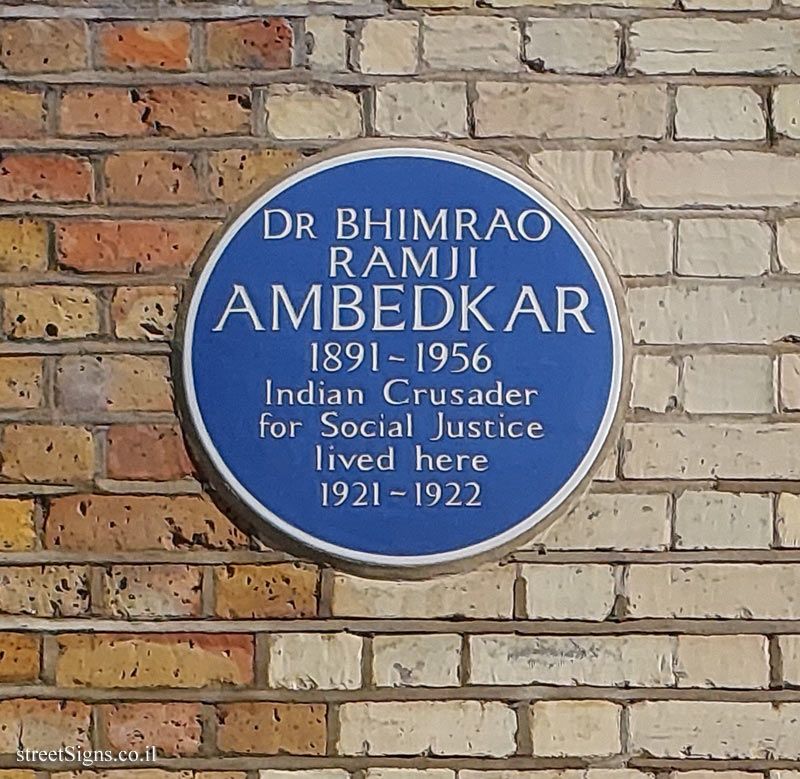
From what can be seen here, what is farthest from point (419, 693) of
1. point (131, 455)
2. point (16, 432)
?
point (16, 432)

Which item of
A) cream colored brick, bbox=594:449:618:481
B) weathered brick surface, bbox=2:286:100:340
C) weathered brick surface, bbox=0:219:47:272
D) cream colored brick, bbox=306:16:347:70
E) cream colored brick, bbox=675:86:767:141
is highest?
cream colored brick, bbox=306:16:347:70

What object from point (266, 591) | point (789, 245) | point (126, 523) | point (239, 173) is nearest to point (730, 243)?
point (789, 245)

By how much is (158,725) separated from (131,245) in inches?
25.0

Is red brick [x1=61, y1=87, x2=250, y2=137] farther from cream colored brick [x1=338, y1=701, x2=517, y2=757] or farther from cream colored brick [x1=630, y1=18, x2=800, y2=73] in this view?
cream colored brick [x1=338, y1=701, x2=517, y2=757]

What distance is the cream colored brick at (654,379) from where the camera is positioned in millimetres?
1263

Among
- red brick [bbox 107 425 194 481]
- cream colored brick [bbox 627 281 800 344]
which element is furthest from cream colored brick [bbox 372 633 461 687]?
cream colored brick [bbox 627 281 800 344]

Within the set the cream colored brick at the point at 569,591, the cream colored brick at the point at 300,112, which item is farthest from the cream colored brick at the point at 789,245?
the cream colored brick at the point at 300,112

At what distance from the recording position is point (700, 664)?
4.14ft

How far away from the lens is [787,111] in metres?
1.27

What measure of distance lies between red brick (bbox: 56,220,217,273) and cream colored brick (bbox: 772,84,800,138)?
761 mm

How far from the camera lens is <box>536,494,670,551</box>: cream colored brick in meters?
1.26

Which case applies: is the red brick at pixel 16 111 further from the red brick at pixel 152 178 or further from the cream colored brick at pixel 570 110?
the cream colored brick at pixel 570 110

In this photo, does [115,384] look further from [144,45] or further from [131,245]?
[144,45]

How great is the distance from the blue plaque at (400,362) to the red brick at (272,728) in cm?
22
